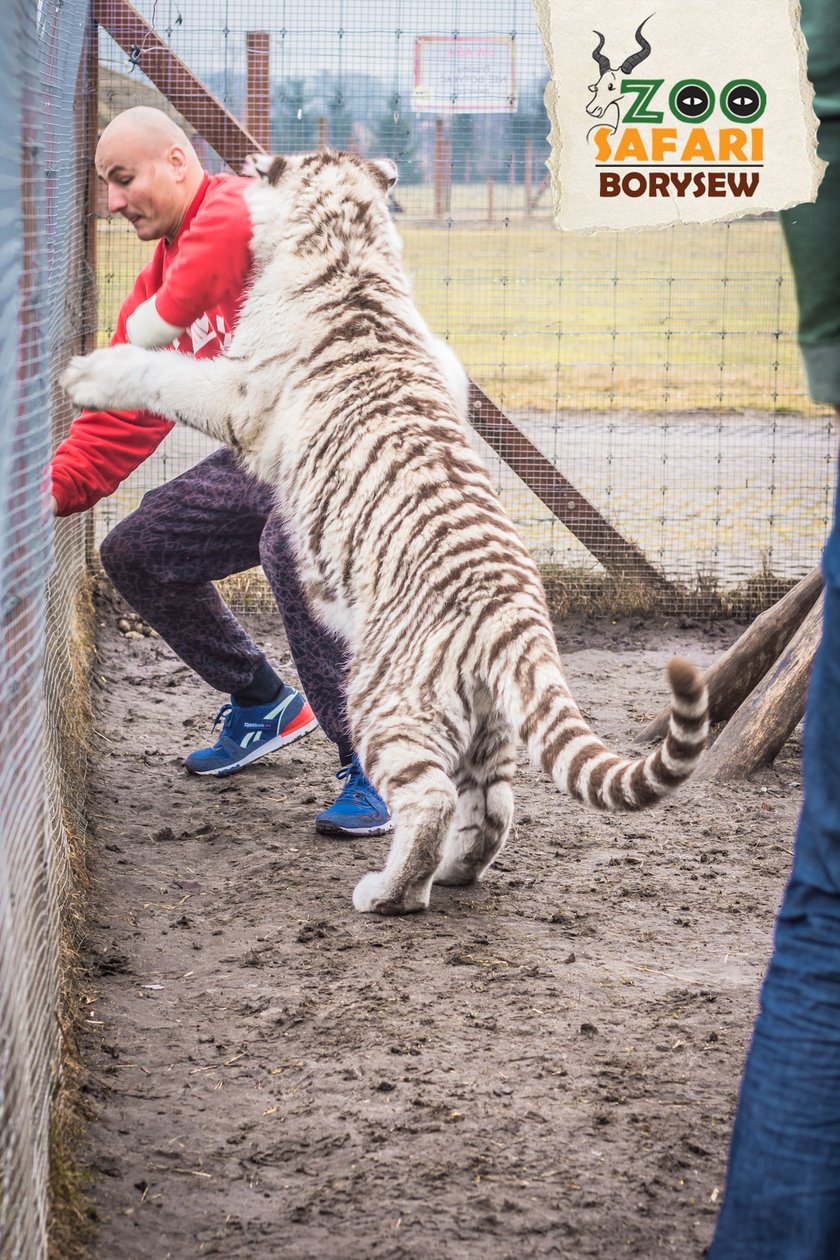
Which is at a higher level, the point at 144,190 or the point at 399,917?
the point at 144,190

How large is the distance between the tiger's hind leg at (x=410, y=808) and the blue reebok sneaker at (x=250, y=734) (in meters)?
1.36

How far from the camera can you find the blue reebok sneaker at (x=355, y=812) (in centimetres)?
428

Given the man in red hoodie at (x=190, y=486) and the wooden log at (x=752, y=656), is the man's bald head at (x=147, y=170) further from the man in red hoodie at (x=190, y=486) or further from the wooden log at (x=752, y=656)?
the wooden log at (x=752, y=656)

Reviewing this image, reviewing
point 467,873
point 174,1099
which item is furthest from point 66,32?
point 174,1099

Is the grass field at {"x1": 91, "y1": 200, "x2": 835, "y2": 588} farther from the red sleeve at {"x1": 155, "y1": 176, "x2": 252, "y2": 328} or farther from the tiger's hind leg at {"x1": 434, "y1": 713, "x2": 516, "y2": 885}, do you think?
the tiger's hind leg at {"x1": 434, "y1": 713, "x2": 516, "y2": 885}

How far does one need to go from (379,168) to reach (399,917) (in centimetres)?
241

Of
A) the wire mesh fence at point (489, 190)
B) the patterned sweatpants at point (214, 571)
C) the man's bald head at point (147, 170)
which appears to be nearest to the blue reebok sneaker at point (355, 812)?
the patterned sweatpants at point (214, 571)

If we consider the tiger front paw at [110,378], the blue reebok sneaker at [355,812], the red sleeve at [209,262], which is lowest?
the blue reebok sneaker at [355,812]

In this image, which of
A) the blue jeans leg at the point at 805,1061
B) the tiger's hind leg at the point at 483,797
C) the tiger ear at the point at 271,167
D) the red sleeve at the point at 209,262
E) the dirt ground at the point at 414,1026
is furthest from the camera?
the tiger ear at the point at 271,167

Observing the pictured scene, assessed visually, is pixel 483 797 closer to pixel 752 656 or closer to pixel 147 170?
pixel 752 656

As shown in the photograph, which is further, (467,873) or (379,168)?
(379,168)

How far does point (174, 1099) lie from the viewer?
2803 mm

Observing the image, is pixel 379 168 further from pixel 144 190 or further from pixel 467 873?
pixel 467 873

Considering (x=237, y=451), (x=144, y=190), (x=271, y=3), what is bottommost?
(x=237, y=451)
